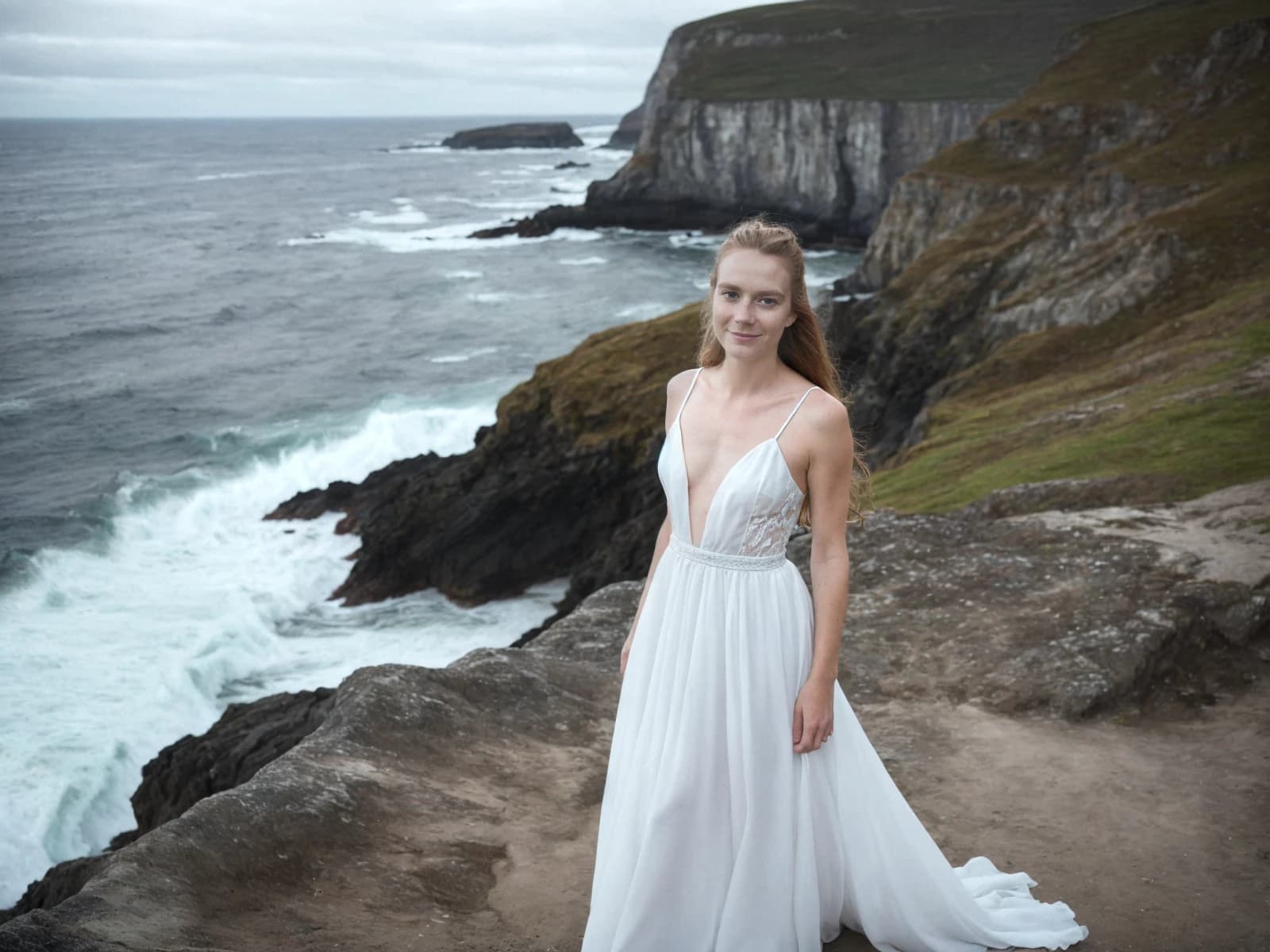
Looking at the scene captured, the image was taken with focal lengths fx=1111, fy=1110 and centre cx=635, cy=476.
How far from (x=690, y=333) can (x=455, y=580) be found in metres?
12.6

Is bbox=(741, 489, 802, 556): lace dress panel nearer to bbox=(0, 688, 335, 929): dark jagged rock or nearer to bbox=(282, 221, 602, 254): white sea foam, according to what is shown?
bbox=(0, 688, 335, 929): dark jagged rock

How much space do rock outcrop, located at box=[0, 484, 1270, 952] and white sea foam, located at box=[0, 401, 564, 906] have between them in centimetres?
1266

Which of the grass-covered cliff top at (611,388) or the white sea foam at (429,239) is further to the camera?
the white sea foam at (429,239)

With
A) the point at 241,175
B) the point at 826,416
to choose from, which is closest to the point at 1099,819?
the point at 826,416

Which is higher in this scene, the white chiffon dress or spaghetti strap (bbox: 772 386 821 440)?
spaghetti strap (bbox: 772 386 821 440)

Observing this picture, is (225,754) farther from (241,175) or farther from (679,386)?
(241,175)

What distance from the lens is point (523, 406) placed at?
3397cm

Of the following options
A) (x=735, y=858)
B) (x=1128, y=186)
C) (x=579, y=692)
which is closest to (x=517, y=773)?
(x=579, y=692)

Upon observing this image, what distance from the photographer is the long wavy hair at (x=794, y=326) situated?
4969mm

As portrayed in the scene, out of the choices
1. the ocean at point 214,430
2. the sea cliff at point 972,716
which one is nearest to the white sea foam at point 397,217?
the ocean at point 214,430

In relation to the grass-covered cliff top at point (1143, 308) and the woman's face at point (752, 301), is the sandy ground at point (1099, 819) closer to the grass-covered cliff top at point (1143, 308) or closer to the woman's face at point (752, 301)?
the woman's face at point (752, 301)

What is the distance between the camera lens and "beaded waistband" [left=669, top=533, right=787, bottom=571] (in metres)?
5.15

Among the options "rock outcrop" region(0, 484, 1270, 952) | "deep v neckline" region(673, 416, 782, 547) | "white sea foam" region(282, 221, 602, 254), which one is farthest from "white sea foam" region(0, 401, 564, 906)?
"white sea foam" region(282, 221, 602, 254)

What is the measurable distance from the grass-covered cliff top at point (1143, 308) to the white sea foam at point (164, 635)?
12918 millimetres
